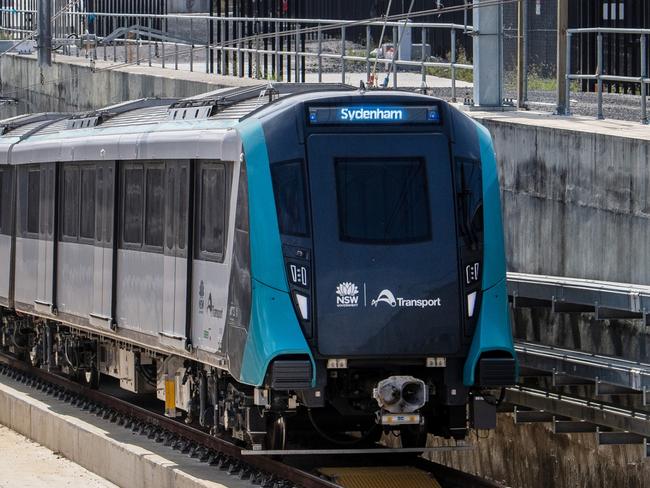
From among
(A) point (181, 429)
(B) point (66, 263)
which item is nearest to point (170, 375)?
(A) point (181, 429)

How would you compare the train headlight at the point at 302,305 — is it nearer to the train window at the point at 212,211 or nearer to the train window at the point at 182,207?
the train window at the point at 212,211

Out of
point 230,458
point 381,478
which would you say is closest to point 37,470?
point 230,458

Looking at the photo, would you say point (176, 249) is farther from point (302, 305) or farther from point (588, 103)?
point (588, 103)

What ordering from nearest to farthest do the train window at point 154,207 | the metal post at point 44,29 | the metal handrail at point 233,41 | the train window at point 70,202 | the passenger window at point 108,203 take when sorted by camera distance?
the train window at point 154,207 → the passenger window at point 108,203 → the train window at point 70,202 → the metal handrail at point 233,41 → the metal post at point 44,29

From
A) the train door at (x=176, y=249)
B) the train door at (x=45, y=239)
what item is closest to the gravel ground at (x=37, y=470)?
the train door at (x=176, y=249)

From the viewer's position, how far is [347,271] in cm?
1419

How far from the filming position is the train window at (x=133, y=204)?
1738cm

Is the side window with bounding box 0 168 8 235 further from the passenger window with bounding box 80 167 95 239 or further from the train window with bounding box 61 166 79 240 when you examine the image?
the passenger window with bounding box 80 167 95 239

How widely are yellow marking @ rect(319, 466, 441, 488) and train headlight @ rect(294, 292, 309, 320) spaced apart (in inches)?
58.3

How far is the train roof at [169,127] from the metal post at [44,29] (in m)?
19.6

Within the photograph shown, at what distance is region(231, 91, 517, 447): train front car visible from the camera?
14055mm

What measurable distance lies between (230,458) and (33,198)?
6971 millimetres

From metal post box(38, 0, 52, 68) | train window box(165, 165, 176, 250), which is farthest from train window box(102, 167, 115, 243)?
metal post box(38, 0, 52, 68)

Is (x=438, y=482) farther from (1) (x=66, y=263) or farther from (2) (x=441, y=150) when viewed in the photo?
(1) (x=66, y=263)
